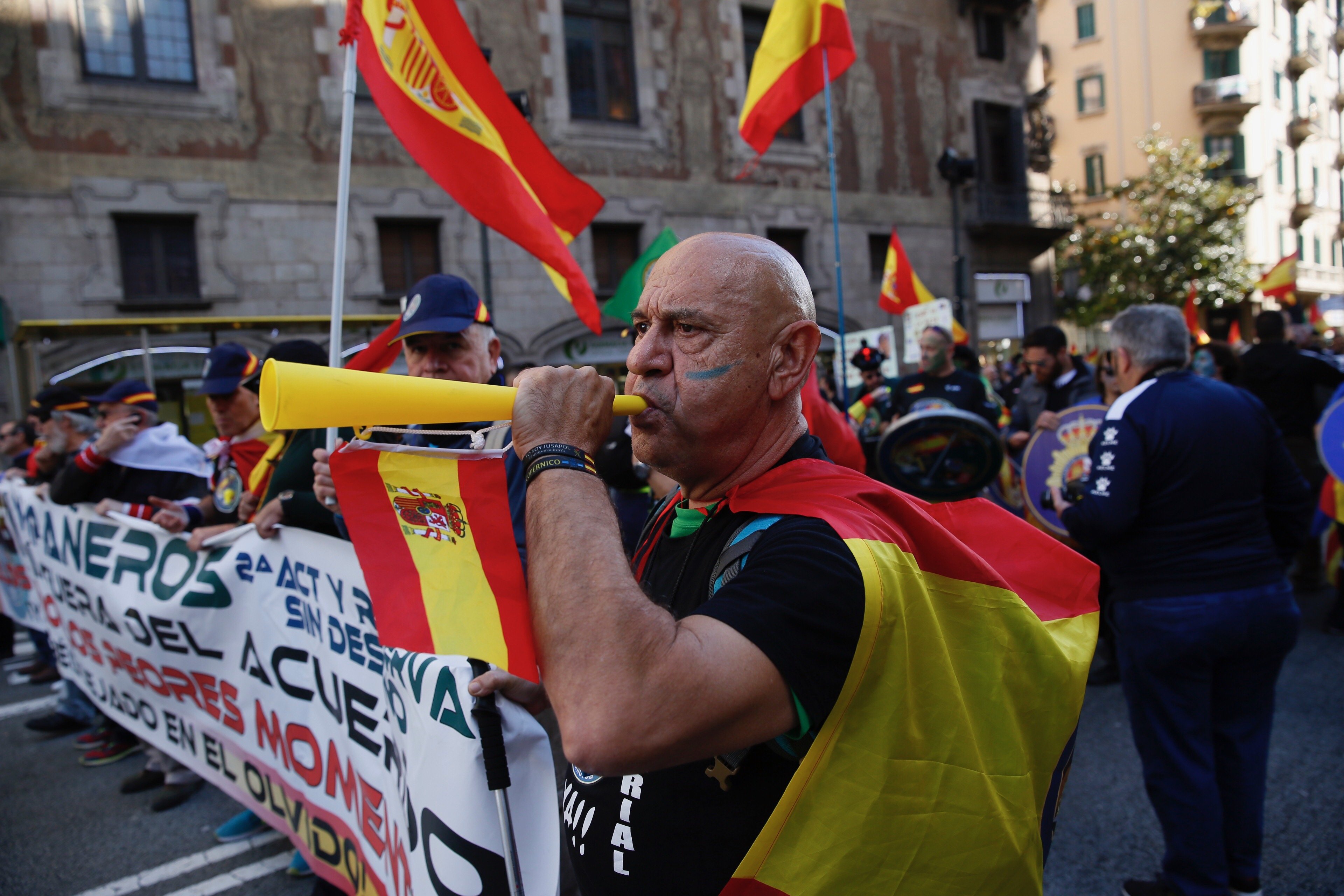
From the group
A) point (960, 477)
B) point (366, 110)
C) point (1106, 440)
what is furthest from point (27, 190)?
point (1106, 440)

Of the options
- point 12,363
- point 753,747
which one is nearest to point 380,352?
point 753,747

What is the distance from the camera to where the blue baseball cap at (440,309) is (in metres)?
2.80

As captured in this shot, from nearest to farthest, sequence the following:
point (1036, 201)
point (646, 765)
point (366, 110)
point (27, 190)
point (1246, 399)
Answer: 1. point (646, 765)
2. point (1246, 399)
3. point (27, 190)
4. point (366, 110)
5. point (1036, 201)

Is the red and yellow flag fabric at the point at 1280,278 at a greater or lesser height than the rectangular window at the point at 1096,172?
lesser

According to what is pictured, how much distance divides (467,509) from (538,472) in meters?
0.21

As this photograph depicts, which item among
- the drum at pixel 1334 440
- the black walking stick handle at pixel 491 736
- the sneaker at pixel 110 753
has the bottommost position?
the sneaker at pixel 110 753

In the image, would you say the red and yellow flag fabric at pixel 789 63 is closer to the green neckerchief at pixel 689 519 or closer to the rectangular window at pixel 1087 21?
the green neckerchief at pixel 689 519

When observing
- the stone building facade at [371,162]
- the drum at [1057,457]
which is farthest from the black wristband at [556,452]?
the stone building facade at [371,162]

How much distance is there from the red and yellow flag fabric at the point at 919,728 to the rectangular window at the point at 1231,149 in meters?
38.9

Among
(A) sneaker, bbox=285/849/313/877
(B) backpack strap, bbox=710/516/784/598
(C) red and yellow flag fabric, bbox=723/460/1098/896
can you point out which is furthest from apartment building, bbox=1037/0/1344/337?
(B) backpack strap, bbox=710/516/784/598

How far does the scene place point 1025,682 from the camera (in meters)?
1.29

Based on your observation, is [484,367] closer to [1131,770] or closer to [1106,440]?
[1106,440]

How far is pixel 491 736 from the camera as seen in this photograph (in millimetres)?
1859

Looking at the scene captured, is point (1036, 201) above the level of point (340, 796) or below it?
above
